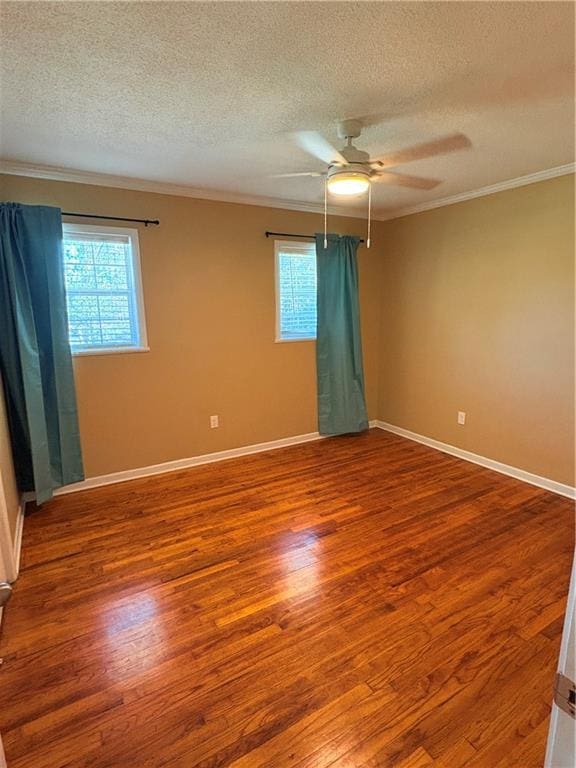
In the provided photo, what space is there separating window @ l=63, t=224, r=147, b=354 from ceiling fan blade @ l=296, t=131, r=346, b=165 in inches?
62.4

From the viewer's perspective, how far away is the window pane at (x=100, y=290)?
3123 mm

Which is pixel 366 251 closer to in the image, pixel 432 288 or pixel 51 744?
pixel 432 288

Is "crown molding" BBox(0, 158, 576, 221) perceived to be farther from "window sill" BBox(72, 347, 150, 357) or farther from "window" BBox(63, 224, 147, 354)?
"window sill" BBox(72, 347, 150, 357)

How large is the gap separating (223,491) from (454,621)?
→ 1.93 meters

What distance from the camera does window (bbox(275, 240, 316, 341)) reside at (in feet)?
13.2

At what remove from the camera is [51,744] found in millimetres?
1373

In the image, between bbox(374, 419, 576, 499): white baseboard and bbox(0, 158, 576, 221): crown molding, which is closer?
bbox(0, 158, 576, 221): crown molding

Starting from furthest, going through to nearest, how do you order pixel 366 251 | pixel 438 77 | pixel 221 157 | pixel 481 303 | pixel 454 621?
pixel 366 251 → pixel 481 303 → pixel 221 157 → pixel 454 621 → pixel 438 77

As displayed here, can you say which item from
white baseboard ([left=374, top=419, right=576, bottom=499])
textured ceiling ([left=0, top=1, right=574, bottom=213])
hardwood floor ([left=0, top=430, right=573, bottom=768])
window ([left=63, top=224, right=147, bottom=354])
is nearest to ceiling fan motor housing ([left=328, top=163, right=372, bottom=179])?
textured ceiling ([left=0, top=1, right=574, bottom=213])

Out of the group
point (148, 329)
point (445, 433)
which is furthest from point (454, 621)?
point (148, 329)

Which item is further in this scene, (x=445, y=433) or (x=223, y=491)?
(x=445, y=433)

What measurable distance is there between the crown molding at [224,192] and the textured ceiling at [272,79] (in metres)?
0.15

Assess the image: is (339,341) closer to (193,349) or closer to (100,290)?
(193,349)

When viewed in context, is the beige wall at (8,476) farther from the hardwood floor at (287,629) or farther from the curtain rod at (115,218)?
the curtain rod at (115,218)
